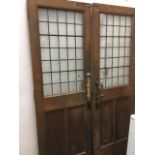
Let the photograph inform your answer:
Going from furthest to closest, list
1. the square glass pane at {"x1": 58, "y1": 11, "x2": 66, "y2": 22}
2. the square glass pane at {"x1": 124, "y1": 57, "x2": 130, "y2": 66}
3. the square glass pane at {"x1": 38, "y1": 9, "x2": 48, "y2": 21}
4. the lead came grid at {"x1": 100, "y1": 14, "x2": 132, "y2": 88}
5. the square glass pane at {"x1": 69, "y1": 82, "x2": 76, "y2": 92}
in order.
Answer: the square glass pane at {"x1": 124, "y1": 57, "x2": 130, "y2": 66} → the lead came grid at {"x1": 100, "y1": 14, "x2": 132, "y2": 88} → the square glass pane at {"x1": 69, "y1": 82, "x2": 76, "y2": 92} → the square glass pane at {"x1": 58, "y1": 11, "x2": 66, "y2": 22} → the square glass pane at {"x1": 38, "y1": 9, "x2": 48, "y2": 21}

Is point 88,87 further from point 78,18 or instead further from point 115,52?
point 78,18

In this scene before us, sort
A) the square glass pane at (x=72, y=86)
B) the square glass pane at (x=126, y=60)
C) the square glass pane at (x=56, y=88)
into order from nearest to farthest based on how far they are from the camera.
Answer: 1. the square glass pane at (x=56, y=88)
2. the square glass pane at (x=72, y=86)
3. the square glass pane at (x=126, y=60)

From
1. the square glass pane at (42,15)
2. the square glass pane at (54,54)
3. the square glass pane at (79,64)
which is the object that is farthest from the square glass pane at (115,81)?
the square glass pane at (42,15)

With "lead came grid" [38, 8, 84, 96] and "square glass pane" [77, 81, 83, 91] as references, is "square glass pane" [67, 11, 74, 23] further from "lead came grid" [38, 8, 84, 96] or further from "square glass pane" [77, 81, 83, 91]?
"square glass pane" [77, 81, 83, 91]

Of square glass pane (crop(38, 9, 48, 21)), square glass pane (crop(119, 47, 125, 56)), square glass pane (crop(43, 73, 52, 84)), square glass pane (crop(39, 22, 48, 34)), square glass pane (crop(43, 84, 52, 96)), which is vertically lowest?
square glass pane (crop(43, 84, 52, 96))

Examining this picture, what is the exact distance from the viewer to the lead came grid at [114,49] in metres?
2.21

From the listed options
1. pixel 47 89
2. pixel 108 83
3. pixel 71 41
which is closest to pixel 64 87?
pixel 47 89

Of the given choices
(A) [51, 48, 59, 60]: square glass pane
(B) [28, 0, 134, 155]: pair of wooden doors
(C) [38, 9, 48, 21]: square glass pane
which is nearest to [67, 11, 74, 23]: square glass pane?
(B) [28, 0, 134, 155]: pair of wooden doors

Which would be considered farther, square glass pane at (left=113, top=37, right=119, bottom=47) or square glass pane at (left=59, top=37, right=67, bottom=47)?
square glass pane at (left=113, top=37, right=119, bottom=47)

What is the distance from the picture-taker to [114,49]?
2.32m

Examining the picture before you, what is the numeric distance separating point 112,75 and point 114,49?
1.13ft

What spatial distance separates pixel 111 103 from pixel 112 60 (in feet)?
1.87

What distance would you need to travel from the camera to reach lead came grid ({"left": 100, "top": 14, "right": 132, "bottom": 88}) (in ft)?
7.24

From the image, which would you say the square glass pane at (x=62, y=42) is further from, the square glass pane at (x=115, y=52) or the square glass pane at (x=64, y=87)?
the square glass pane at (x=115, y=52)
